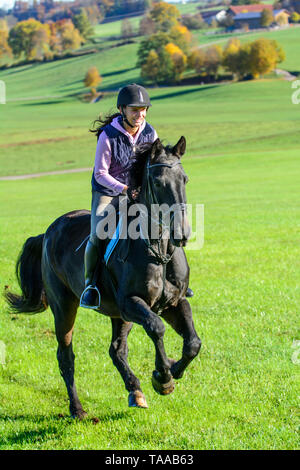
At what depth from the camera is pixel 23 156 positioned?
191ft

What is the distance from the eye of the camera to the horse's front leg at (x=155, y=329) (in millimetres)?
5480

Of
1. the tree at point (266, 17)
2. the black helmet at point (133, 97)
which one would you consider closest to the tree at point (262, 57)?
the tree at point (266, 17)

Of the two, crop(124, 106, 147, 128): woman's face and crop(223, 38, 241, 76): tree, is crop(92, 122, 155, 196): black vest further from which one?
crop(223, 38, 241, 76): tree

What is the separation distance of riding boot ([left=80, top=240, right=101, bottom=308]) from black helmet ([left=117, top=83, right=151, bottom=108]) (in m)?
1.55

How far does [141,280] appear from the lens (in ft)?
18.8

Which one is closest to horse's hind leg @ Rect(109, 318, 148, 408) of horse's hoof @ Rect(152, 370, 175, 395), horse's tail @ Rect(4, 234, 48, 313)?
horse's hoof @ Rect(152, 370, 175, 395)

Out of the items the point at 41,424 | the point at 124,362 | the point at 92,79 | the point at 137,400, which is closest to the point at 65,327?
the point at 124,362

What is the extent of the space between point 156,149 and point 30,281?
136 inches

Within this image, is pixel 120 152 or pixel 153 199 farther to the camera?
pixel 120 152

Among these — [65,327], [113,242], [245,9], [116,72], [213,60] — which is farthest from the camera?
[245,9]

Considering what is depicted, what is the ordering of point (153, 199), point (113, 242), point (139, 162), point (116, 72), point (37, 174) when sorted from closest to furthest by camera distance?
point (153, 199) < point (139, 162) < point (113, 242) < point (37, 174) < point (116, 72)

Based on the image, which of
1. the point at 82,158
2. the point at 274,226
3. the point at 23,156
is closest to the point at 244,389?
the point at 274,226

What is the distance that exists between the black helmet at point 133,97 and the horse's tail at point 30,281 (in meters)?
2.88

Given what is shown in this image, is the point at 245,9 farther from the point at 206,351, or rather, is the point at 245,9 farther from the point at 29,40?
the point at 206,351
